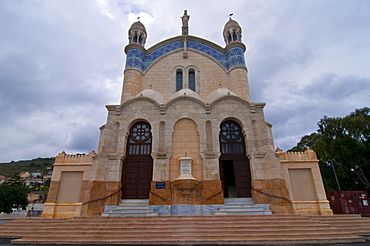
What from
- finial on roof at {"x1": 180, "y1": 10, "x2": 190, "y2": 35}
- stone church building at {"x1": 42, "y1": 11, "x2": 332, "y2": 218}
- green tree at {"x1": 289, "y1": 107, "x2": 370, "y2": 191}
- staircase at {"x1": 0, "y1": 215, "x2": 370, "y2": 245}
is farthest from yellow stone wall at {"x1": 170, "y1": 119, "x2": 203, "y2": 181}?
green tree at {"x1": 289, "y1": 107, "x2": 370, "y2": 191}

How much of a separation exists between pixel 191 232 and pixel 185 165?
4266 mm

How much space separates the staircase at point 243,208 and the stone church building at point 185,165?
10 cm

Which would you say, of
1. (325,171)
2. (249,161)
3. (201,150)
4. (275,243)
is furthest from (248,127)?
(325,171)

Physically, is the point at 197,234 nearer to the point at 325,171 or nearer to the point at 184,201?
the point at 184,201

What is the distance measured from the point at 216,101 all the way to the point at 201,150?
3387mm

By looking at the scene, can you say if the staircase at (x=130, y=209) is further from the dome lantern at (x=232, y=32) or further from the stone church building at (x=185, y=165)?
the dome lantern at (x=232, y=32)

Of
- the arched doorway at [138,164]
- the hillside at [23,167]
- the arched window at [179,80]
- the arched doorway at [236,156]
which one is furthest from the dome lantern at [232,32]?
the hillside at [23,167]

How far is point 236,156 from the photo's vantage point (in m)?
12.8

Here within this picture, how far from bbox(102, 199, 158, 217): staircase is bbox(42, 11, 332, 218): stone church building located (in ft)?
0.64

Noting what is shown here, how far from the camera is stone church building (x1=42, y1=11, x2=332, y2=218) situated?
11141mm

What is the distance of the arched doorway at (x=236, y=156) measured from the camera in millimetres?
12206

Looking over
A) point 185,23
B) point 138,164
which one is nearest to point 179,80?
point 185,23

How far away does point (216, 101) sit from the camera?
44.6 feet

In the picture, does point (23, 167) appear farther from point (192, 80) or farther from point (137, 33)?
point (192, 80)
